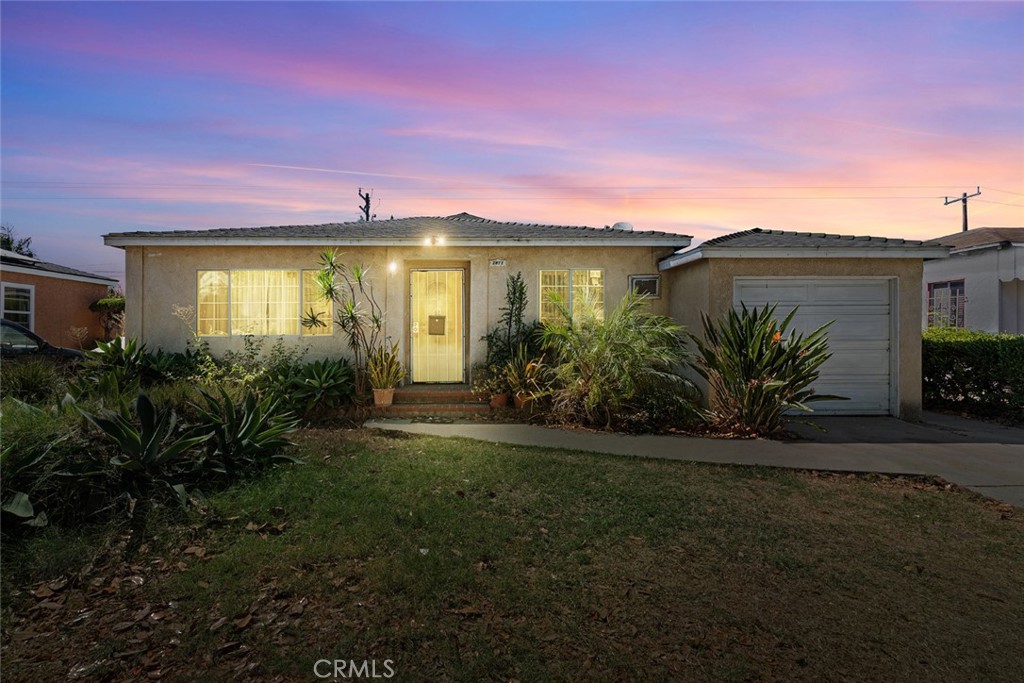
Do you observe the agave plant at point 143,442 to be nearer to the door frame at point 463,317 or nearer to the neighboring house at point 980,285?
the door frame at point 463,317

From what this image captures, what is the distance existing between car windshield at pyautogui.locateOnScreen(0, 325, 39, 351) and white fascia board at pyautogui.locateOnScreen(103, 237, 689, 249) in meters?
3.87

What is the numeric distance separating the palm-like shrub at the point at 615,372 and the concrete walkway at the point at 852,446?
681 mm

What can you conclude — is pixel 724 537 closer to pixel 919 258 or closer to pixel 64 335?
pixel 919 258

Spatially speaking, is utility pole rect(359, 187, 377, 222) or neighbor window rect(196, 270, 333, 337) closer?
neighbor window rect(196, 270, 333, 337)

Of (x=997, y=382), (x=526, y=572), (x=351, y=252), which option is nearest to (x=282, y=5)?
(x=351, y=252)

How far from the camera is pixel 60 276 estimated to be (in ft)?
62.3

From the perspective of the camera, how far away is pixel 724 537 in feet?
14.0

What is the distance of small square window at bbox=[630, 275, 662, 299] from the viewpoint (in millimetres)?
11234

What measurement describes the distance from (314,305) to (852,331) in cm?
999

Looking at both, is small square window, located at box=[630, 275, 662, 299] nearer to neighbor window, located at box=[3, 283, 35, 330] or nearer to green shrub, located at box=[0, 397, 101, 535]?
green shrub, located at box=[0, 397, 101, 535]

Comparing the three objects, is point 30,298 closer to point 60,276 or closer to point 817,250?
point 60,276

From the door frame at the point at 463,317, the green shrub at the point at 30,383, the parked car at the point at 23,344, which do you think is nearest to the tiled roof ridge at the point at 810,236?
the door frame at the point at 463,317

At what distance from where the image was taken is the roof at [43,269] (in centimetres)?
1697

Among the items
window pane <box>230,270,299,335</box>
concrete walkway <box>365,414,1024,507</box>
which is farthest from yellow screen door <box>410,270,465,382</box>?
concrete walkway <box>365,414,1024,507</box>
